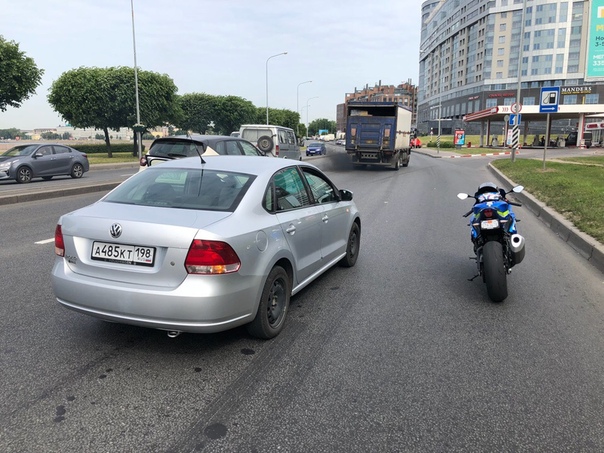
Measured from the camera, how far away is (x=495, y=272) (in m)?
5.01

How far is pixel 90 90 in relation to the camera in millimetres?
38312

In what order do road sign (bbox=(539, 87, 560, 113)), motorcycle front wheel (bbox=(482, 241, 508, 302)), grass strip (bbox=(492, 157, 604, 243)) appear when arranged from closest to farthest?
motorcycle front wheel (bbox=(482, 241, 508, 302)) < grass strip (bbox=(492, 157, 604, 243)) < road sign (bbox=(539, 87, 560, 113))

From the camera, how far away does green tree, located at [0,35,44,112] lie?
86.9 feet

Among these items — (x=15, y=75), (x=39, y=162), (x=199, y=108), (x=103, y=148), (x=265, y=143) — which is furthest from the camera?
(x=199, y=108)

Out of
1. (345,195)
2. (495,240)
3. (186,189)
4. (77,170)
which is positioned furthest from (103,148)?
(495,240)

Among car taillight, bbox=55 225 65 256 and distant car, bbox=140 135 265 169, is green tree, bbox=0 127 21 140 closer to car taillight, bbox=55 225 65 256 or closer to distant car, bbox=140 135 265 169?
distant car, bbox=140 135 265 169

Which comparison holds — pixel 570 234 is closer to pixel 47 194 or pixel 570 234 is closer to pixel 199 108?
pixel 47 194

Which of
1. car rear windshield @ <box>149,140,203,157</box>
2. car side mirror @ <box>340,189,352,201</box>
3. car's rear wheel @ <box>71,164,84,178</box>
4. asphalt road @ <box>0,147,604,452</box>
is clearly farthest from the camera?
car's rear wheel @ <box>71,164,84,178</box>

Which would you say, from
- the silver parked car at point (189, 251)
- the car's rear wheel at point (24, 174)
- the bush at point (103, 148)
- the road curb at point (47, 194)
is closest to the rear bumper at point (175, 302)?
the silver parked car at point (189, 251)

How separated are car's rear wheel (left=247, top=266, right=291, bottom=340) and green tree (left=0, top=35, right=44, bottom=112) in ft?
93.3

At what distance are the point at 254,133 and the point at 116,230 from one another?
17763 mm

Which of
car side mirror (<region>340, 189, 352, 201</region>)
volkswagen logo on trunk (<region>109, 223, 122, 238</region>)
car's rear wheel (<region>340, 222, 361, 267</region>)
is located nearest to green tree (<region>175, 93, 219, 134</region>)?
car's rear wheel (<region>340, 222, 361, 267</region>)

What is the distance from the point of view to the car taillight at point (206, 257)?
3.42 meters

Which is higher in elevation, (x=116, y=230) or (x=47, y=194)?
(x=116, y=230)
